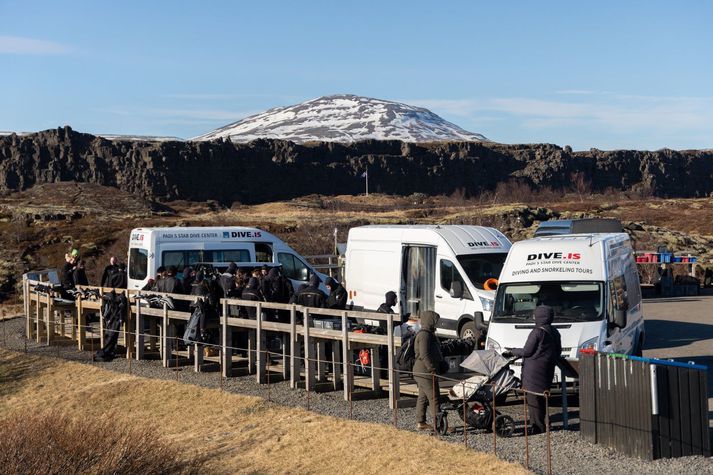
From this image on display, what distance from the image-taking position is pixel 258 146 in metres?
123

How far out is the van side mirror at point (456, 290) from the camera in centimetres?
1872

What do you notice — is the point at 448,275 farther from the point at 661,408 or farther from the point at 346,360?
the point at 661,408

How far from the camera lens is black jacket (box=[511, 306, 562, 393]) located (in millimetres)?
12484

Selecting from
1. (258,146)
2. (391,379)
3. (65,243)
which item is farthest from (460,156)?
(391,379)

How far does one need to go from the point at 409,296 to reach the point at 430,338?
6.88 meters

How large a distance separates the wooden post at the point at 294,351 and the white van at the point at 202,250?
285 inches

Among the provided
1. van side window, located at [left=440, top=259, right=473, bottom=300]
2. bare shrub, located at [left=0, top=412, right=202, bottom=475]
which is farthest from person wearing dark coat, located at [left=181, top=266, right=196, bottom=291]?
bare shrub, located at [left=0, top=412, right=202, bottom=475]

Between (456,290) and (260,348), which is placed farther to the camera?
(456,290)

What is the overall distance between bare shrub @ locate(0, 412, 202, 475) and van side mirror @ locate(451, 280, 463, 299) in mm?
6607

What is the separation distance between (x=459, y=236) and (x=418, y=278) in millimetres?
1180

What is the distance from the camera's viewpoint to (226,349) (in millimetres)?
18312

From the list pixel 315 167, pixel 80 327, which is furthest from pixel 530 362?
pixel 315 167

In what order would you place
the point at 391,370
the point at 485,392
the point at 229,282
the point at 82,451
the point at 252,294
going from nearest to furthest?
the point at 82,451 < the point at 485,392 < the point at 391,370 < the point at 252,294 < the point at 229,282

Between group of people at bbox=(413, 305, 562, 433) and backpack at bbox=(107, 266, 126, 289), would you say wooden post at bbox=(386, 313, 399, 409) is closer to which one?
group of people at bbox=(413, 305, 562, 433)
